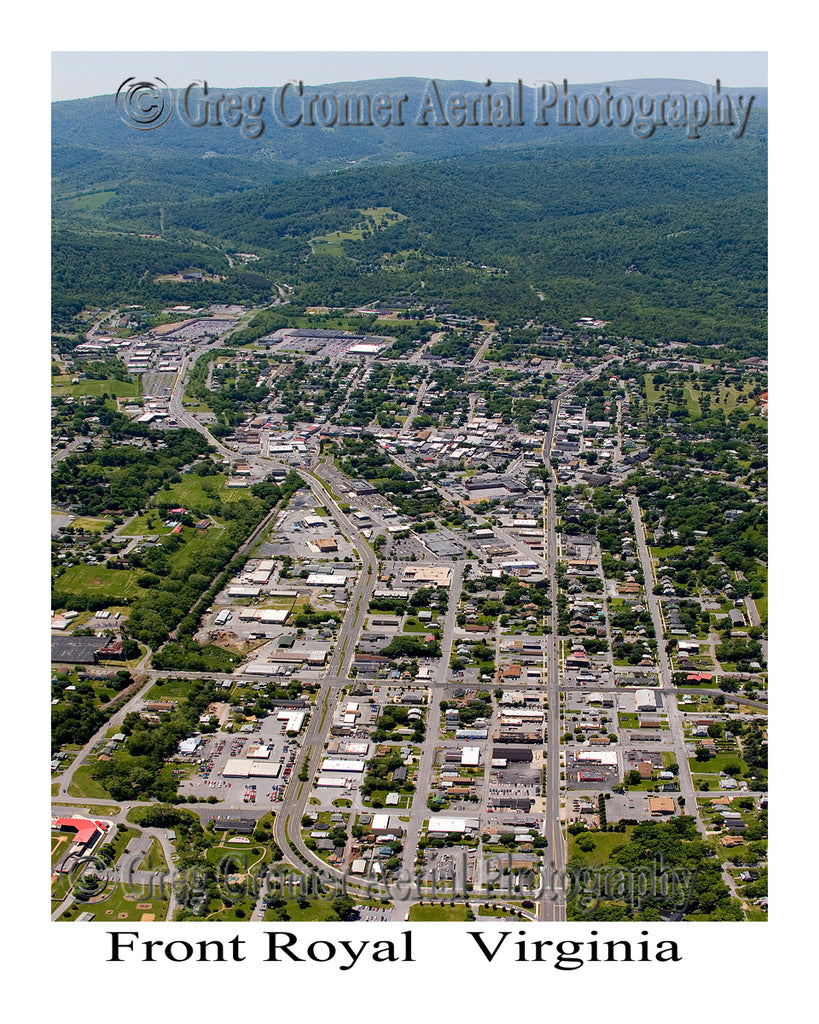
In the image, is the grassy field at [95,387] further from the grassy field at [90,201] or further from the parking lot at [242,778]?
the grassy field at [90,201]

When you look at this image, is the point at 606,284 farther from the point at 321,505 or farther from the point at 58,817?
the point at 58,817

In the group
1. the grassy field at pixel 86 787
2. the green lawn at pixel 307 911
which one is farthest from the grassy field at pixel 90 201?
the green lawn at pixel 307 911

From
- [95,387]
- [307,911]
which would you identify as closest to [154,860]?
[307,911]

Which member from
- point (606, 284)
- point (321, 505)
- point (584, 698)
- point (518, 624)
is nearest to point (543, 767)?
point (584, 698)

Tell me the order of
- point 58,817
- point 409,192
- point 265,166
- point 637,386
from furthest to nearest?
point 265,166 → point 409,192 → point 637,386 → point 58,817

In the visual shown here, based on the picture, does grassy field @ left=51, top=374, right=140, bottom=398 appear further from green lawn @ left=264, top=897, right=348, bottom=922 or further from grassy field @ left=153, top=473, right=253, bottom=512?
green lawn @ left=264, top=897, right=348, bottom=922

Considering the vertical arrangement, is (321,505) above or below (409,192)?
below

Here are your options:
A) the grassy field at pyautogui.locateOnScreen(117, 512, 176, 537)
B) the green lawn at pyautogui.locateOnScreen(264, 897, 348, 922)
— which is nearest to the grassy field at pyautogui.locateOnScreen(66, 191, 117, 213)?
the grassy field at pyautogui.locateOnScreen(117, 512, 176, 537)
